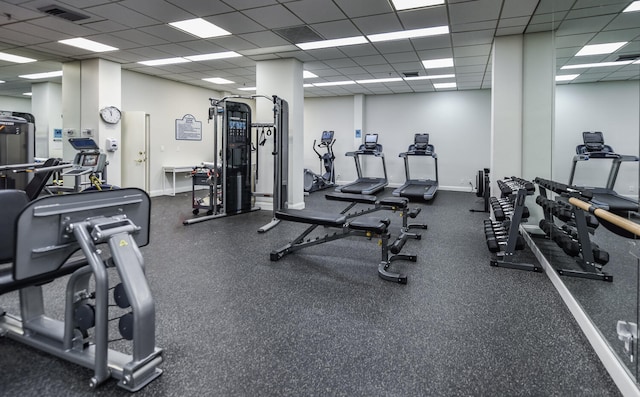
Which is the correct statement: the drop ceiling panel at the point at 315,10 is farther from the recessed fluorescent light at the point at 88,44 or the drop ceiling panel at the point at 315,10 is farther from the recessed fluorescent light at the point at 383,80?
the recessed fluorescent light at the point at 383,80

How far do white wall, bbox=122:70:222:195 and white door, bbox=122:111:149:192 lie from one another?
1.55 feet

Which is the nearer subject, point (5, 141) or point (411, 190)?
point (5, 141)

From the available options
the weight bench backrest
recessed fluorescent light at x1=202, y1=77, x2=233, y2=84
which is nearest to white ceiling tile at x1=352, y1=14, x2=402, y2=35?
the weight bench backrest

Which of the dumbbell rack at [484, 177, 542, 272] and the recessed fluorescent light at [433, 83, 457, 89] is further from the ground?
the recessed fluorescent light at [433, 83, 457, 89]

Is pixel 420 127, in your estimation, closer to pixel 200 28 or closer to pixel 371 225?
pixel 200 28

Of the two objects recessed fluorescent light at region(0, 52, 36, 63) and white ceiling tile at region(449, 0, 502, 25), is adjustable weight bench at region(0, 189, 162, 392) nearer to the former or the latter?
white ceiling tile at region(449, 0, 502, 25)

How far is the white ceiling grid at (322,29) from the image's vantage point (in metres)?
4.30

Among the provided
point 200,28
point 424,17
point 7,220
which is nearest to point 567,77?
point 424,17

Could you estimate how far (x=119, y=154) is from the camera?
768cm

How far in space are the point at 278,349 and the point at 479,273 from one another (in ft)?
7.48

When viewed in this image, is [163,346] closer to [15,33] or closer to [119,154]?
[15,33]

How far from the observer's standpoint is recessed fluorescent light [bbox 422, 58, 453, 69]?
687 cm

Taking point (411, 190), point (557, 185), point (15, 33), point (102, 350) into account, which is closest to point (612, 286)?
point (557, 185)

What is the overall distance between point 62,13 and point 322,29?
3400mm
